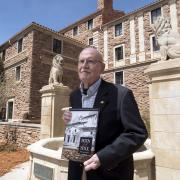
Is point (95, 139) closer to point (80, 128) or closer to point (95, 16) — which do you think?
point (80, 128)

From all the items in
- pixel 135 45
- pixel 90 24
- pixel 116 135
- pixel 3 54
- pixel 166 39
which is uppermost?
pixel 90 24

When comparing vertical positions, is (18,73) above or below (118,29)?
below

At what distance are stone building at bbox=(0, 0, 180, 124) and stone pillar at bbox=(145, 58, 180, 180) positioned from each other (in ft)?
44.2

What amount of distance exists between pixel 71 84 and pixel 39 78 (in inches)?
148

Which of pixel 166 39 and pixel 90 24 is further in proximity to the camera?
pixel 90 24

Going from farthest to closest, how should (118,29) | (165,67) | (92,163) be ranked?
(118,29), (165,67), (92,163)

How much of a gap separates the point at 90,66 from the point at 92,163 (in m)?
0.82

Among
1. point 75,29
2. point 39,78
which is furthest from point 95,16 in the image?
point 39,78

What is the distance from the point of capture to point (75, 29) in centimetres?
2953

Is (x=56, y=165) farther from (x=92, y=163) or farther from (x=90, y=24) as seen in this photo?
(x=90, y=24)

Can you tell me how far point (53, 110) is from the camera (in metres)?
8.68

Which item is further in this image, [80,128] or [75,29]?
[75,29]

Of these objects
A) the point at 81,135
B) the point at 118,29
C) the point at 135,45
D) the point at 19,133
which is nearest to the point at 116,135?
the point at 81,135

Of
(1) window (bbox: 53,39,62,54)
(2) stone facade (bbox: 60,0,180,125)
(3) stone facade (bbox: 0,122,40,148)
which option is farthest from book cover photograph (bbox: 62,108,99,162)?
(1) window (bbox: 53,39,62,54)
